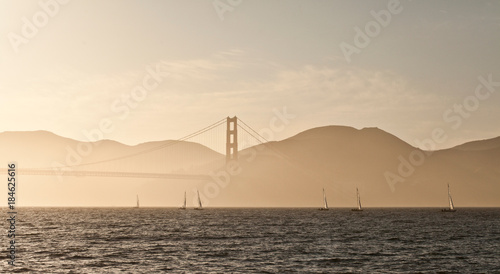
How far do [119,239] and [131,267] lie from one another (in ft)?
82.9

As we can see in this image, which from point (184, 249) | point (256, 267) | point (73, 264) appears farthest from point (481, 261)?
point (73, 264)

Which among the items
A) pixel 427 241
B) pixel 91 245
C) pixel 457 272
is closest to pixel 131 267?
pixel 91 245

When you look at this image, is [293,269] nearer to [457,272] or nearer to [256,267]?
[256,267]

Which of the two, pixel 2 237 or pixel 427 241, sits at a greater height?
pixel 2 237

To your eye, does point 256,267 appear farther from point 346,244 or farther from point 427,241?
point 427,241

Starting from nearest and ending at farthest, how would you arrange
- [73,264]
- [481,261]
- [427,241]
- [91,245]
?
[73,264]
[481,261]
[91,245]
[427,241]

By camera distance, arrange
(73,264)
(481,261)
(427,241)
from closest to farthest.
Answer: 1. (73,264)
2. (481,261)
3. (427,241)

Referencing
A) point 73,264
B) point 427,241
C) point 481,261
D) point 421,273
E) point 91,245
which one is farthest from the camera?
point 427,241

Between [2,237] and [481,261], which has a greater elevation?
[2,237]

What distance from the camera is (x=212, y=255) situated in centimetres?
5138

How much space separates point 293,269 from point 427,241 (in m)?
30.4

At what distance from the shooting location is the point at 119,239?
67812 millimetres

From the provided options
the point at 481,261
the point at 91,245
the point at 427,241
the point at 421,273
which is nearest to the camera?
the point at 421,273

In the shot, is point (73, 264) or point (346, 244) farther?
point (346, 244)
